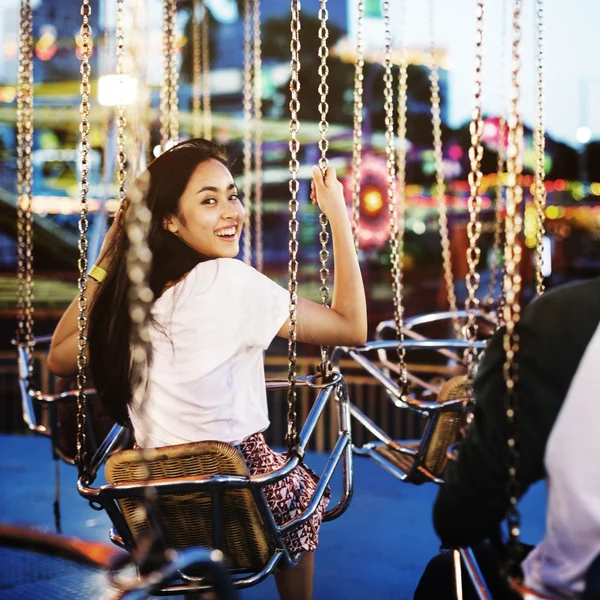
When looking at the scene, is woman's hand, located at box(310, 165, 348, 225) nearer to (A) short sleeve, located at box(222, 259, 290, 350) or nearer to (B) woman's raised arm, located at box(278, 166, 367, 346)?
(B) woman's raised arm, located at box(278, 166, 367, 346)

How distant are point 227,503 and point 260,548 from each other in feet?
0.47

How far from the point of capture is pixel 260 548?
1.77 meters

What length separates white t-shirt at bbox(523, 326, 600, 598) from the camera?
1.17 metres

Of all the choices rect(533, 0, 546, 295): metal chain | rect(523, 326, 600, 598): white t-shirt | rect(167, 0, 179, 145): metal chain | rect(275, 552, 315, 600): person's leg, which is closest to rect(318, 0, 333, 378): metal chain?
rect(275, 552, 315, 600): person's leg

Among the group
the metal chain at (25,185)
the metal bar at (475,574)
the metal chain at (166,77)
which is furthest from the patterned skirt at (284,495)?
the metal chain at (166,77)

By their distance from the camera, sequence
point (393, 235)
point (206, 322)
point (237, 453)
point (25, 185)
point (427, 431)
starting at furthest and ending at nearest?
point (25, 185)
point (393, 235)
point (427, 431)
point (206, 322)
point (237, 453)

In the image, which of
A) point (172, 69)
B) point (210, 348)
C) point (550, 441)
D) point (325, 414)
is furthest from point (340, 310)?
point (325, 414)

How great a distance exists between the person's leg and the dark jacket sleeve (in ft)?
2.47

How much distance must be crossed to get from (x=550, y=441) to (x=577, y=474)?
0.06m

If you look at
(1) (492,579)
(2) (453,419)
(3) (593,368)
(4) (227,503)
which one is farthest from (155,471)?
(2) (453,419)

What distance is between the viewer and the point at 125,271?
6.47 feet

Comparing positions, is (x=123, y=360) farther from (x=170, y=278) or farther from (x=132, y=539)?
(x=132, y=539)

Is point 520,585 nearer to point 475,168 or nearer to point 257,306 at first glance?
point 257,306

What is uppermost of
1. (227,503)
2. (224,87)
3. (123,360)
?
A: (224,87)
